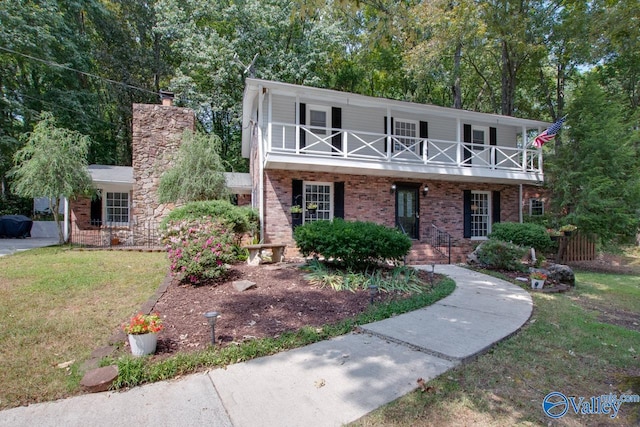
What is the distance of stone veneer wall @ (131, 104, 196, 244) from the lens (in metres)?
14.1

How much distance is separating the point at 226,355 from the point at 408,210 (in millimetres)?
10250

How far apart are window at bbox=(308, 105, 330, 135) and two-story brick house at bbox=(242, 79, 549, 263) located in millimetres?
36

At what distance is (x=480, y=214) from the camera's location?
14.1 meters

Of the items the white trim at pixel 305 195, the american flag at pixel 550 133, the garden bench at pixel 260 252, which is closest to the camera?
the garden bench at pixel 260 252

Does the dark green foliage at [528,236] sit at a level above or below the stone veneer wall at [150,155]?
below

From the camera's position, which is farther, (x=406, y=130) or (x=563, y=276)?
(x=406, y=130)

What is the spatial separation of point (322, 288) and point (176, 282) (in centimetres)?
300

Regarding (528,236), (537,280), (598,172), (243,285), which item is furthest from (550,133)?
(243,285)

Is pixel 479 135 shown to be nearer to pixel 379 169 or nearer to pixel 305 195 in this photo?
pixel 379 169

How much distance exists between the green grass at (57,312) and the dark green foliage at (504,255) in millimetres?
8499

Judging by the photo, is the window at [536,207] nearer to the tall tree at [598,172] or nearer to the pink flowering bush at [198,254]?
the tall tree at [598,172]

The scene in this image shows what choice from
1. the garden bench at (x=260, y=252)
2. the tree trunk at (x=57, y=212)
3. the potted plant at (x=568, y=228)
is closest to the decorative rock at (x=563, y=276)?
the potted plant at (x=568, y=228)

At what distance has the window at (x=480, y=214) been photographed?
14.0m

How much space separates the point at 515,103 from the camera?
2250cm
